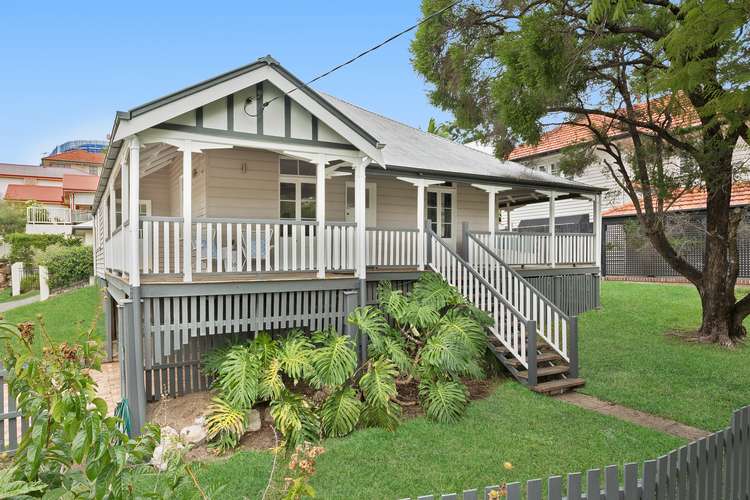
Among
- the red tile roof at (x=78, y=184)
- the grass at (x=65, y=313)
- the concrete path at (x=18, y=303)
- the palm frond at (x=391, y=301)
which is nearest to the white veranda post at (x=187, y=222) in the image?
the palm frond at (x=391, y=301)

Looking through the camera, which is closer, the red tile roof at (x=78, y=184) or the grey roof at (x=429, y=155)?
the grey roof at (x=429, y=155)

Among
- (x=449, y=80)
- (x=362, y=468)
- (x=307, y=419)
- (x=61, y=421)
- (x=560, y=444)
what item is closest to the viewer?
(x=61, y=421)

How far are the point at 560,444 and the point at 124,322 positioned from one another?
5.89 m

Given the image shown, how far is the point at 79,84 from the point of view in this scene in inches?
1549

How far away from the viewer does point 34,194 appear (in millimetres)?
51438

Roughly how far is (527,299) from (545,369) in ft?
4.31

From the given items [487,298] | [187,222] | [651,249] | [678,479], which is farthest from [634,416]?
[651,249]

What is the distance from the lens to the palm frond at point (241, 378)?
6242 millimetres

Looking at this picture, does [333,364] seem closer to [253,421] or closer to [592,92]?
[253,421]

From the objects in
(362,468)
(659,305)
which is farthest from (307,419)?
(659,305)

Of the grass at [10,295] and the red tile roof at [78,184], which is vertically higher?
the red tile roof at [78,184]

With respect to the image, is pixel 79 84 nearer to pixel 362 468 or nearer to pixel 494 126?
pixel 494 126

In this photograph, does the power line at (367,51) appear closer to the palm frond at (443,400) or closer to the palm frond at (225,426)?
the palm frond at (225,426)

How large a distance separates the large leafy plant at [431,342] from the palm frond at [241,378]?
165cm
